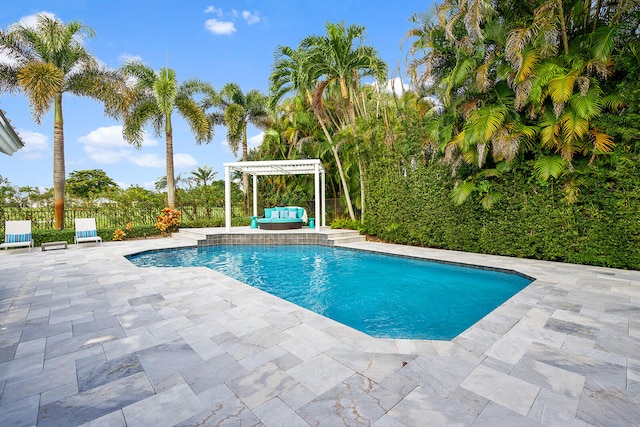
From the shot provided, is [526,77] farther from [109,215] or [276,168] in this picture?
[109,215]

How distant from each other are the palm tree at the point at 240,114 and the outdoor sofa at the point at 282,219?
4.74 m

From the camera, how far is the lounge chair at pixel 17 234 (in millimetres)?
9745

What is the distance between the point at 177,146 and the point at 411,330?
15.7 metres

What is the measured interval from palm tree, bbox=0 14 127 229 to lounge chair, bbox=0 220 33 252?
199 centimetres

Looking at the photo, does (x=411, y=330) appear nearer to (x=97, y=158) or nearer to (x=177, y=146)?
(x=177, y=146)

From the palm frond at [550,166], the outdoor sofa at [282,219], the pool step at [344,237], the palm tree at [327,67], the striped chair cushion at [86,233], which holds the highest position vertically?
the palm tree at [327,67]

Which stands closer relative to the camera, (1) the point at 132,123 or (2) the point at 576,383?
(2) the point at 576,383

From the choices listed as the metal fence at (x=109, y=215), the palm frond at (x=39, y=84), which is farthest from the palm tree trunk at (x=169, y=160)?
the palm frond at (x=39, y=84)

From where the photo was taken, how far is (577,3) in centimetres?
616

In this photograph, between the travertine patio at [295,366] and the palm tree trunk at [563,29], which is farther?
the palm tree trunk at [563,29]

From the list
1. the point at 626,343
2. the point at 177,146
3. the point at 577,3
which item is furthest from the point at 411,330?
the point at 177,146

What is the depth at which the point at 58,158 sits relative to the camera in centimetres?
1195

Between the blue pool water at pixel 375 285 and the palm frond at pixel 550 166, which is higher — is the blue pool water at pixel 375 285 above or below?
below

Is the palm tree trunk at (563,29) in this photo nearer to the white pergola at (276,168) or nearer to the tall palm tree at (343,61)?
the tall palm tree at (343,61)
